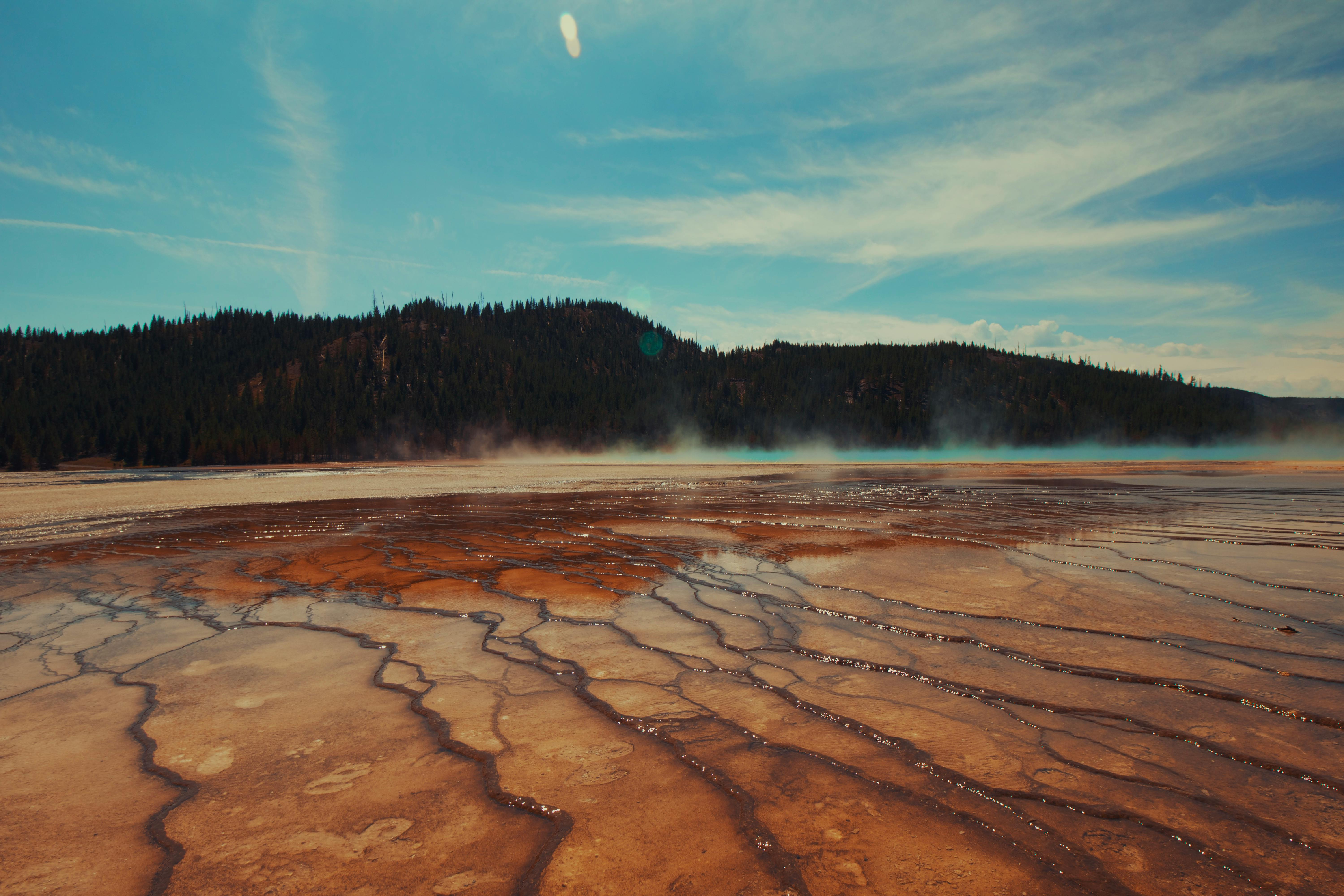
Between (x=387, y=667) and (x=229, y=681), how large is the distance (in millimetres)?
1069

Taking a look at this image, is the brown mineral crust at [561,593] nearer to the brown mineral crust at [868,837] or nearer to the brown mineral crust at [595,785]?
the brown mineral crust at [595,785]

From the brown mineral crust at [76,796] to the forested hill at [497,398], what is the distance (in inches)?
Result: 3477

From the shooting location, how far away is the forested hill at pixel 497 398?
9106 centimetres

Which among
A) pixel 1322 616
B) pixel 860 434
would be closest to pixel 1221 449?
pixel 860 434

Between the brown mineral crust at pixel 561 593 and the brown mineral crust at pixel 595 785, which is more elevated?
the brown mineral crust at pixel 595 785

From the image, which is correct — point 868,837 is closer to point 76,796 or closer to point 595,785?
point 595,785

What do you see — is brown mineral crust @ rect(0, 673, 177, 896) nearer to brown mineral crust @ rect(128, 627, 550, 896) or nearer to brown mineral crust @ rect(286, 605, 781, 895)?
brown mineral crust @ rect(128, 627, 550, 896)

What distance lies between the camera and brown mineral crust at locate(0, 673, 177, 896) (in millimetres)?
2283

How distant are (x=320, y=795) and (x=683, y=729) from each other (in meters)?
1.83

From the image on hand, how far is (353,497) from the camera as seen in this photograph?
20.0 metres

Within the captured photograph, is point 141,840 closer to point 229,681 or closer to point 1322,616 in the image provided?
point 229,681

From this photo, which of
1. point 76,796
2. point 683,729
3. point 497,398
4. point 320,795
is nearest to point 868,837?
point 683,729

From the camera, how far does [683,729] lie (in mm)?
3375

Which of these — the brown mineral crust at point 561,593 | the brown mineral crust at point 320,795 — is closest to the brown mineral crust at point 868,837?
the brown mineral crust at point 320,795
